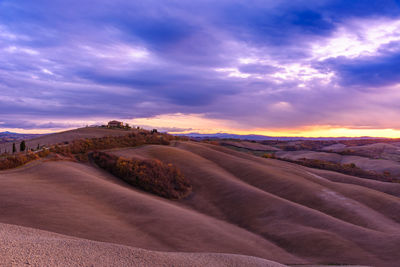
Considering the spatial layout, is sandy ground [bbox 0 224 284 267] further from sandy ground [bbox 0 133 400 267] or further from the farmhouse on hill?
the farmhouse on hill

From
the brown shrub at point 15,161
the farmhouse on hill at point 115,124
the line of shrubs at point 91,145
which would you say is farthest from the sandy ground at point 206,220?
the farmhouse on hill at point 115,124

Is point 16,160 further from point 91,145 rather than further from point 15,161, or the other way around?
point 91,145

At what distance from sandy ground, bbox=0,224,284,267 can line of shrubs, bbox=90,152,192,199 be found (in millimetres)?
11282

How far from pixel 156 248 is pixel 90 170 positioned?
1196 cm

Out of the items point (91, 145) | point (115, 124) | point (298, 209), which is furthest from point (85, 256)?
point (115, 124)

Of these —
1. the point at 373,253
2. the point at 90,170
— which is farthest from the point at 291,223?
the point at 90,170

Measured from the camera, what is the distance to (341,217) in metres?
15.6

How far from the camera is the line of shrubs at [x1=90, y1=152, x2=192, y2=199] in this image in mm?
18484

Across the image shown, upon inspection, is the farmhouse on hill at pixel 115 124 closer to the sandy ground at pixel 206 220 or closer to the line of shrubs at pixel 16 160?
the line of shrubs at pixel 16 160

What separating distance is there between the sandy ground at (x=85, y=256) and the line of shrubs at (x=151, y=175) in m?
11.3

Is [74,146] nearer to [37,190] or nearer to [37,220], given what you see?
[37,190]

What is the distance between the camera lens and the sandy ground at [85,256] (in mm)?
5242

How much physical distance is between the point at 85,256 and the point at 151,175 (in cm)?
1378

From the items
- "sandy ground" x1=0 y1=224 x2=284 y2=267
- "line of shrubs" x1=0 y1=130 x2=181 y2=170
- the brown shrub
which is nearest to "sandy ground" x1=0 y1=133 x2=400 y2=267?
"sandy ground" x1=0 y1=224 x2=284 y2=267
